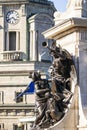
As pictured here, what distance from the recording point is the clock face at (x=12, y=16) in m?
81.7

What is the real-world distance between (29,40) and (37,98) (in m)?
62.9

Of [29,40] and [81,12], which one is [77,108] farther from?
[29,40]

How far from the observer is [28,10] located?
81.4 meters

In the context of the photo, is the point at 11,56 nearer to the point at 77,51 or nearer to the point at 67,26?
the point at 67,26

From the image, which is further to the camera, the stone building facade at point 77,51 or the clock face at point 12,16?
the clock face at point 12,16

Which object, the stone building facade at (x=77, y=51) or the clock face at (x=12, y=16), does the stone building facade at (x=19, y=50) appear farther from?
the stone building facade at (x=77, y=51)

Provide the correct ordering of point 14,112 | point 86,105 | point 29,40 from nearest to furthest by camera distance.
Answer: point 86,105 < point 14,112 < point 29,40

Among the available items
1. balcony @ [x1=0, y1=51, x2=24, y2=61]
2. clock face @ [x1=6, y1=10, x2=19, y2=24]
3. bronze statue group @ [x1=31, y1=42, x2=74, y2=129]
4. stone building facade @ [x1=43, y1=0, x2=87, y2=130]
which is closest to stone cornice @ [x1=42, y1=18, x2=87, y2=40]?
stone building facade @ [x1=43, y1=0, x2=87, y2=130]

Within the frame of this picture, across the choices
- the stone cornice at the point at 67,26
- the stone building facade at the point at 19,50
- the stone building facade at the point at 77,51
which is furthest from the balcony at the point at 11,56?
the stone building facade at the point at 77,51

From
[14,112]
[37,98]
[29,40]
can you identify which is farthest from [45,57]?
[37,98]

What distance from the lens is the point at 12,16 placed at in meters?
82.2

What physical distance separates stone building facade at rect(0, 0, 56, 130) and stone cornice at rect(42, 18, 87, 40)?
2205 inches

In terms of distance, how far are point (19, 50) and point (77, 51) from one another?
2443 inches

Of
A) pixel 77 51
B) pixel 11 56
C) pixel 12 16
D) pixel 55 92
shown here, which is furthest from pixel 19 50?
pixel 77 51
